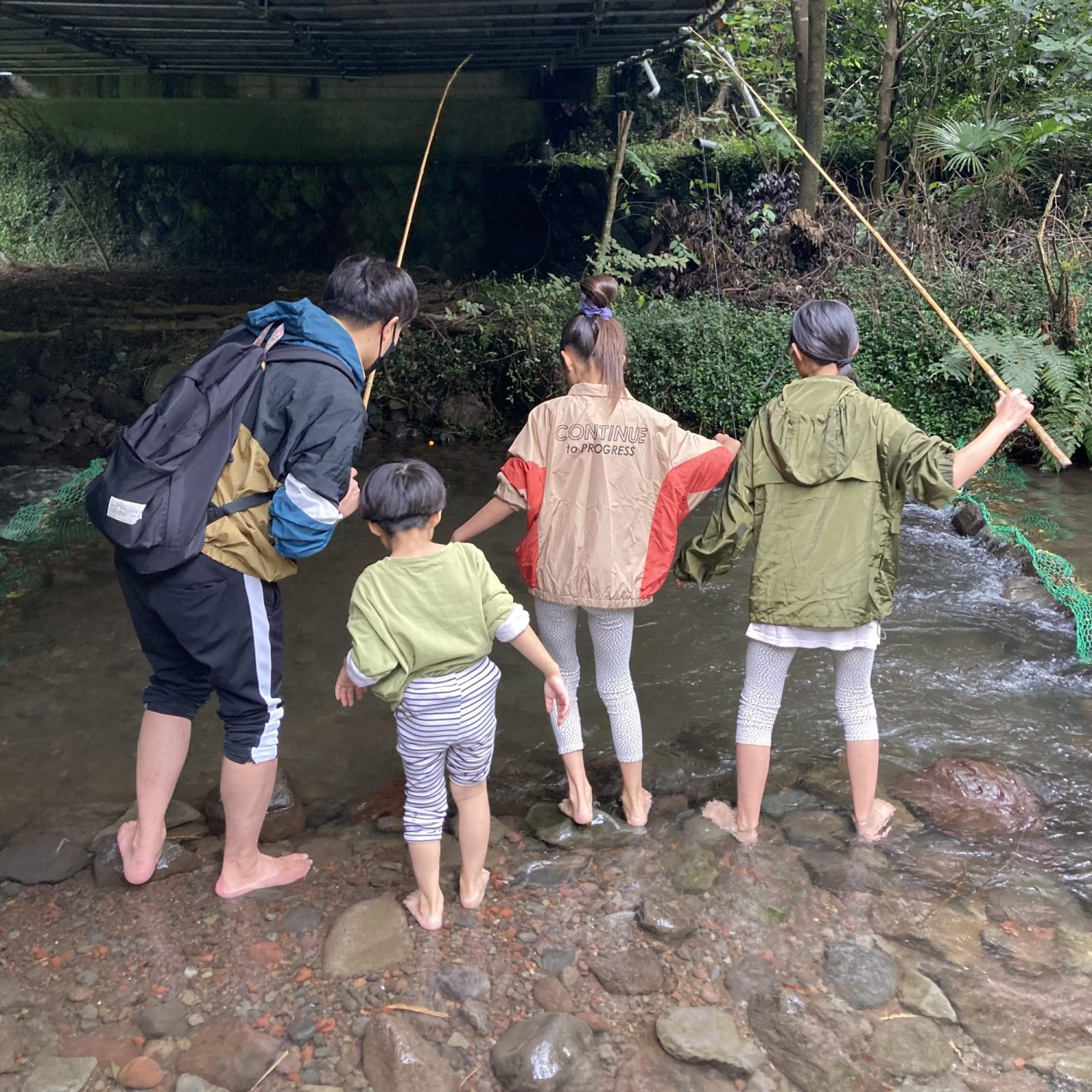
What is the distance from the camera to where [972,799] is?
3.62m

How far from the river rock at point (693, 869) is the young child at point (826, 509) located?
41cm

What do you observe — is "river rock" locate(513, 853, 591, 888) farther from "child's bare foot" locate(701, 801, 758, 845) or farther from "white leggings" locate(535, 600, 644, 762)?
"child's bare foot" locate(701, 801, 758, 845)

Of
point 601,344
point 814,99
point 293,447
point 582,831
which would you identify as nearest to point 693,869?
point 582,831

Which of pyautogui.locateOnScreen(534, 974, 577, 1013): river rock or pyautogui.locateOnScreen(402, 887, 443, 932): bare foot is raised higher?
pyautogui.locateOnScreen(402, 887, 443, 932): bare foot

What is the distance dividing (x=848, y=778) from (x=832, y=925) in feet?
2.93

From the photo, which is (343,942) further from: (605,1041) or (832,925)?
(832,925)

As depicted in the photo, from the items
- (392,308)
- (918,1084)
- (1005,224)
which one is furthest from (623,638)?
(1005,224)

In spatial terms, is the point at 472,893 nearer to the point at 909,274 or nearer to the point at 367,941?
the point at 367,941

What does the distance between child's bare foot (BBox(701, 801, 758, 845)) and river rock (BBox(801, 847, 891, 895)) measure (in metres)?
0.18

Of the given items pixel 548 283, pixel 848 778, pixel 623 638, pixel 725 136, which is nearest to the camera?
pixel 623 638

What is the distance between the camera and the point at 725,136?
1162 centimetres

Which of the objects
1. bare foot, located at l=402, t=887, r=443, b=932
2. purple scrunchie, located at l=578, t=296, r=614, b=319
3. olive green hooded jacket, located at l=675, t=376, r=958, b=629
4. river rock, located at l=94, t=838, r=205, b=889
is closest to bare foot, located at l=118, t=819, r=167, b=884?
river rock, located at l=94, t=838, r=205, b=889

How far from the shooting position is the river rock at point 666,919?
299 cm

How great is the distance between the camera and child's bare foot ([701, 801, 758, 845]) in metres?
3.43
